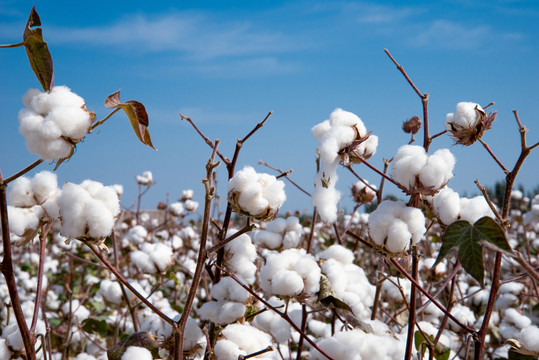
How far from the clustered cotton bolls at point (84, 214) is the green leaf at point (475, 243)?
0.51 meters

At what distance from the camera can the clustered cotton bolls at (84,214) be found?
2.67 feet

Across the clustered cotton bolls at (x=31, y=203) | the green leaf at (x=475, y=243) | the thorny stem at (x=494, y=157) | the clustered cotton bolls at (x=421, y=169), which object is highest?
the thorny stem at (x=494, y=157)

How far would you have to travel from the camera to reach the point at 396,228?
91 cm

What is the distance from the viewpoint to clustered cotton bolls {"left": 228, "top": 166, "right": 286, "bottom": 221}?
35.8 inches

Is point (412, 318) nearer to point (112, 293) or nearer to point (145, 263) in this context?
Result: point (145, 263)

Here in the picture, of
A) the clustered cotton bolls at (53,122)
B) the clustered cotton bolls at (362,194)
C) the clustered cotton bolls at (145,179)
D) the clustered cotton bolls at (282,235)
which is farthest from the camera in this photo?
the clustered cotton bolls at (145,179)

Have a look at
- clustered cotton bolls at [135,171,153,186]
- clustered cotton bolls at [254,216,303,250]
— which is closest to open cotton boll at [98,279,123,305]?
clustered cotton bolls at [254,216,303,250]

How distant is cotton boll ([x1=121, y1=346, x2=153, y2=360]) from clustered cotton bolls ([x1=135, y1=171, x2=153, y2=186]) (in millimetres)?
3288

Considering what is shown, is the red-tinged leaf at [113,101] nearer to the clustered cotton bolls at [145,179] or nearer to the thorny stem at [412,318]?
the thorny stem at [412,318]

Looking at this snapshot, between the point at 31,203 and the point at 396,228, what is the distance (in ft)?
2.12

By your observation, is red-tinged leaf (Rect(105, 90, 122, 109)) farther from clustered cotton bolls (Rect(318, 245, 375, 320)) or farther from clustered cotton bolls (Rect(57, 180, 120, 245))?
clustered cotton bolls (Rect(318, 245, 375, 320))

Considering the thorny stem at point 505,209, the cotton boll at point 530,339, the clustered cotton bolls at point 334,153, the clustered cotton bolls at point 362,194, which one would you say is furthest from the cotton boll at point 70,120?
the clustered cotton bolls at point 362,194

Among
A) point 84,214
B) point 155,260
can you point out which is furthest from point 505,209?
point 155,260

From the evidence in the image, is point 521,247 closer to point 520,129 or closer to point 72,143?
point 520,129
